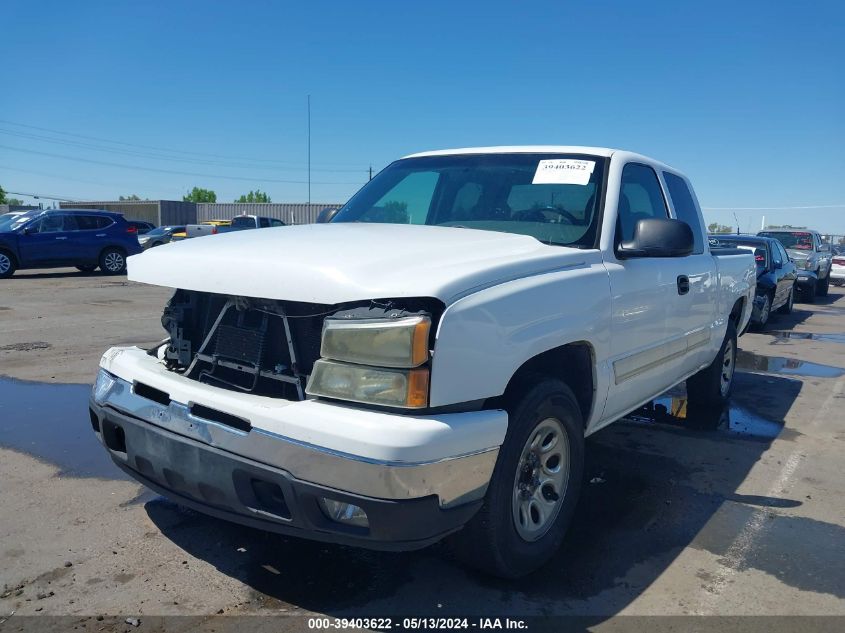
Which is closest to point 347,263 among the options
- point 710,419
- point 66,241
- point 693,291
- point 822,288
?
point 693,291

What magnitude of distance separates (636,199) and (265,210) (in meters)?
48.2

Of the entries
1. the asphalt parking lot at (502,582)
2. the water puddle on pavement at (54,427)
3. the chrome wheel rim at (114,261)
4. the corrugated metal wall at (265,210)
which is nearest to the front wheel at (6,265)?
the chrome wheel rim at (114,261)

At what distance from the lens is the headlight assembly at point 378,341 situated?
8.00 ft

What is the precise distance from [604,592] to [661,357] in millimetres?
1652

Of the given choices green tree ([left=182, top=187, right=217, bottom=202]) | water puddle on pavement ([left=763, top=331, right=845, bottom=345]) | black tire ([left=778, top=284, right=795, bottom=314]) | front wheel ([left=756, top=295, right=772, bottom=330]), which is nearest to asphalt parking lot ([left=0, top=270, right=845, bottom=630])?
water puddle on pavement ([left=763, top=331, right=845, bottom=345])

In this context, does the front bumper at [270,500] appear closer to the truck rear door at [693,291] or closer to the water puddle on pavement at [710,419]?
the truck rear door at [693,291]

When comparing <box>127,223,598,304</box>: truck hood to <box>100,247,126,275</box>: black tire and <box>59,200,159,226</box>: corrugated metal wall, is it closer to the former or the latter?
<box>100,247,126,275</box>: black tire

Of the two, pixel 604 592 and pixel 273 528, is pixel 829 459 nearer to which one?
pixel 604 592

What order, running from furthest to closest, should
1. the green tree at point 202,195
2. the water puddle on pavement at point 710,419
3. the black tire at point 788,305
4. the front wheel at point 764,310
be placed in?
the green tree at point 202,195
the black tire at point 788,305
the front wheel at point 764,310
the water puddle on pavement at point 710,419

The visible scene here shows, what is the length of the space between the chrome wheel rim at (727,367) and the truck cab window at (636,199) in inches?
82.4

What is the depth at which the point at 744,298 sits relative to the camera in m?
6.46

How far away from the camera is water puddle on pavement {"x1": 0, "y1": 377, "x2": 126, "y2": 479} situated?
4438 millimetres

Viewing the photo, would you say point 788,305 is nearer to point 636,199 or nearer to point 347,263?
point 636,199

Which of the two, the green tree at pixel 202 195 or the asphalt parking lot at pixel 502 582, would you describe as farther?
the green tree at pixel 202 195
